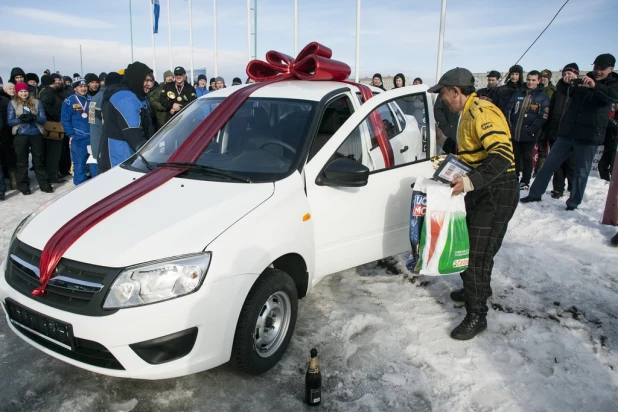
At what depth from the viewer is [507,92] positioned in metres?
7.95

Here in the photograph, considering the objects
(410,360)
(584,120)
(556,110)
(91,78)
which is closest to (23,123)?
(91,78)

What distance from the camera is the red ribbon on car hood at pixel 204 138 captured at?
2.45 meters

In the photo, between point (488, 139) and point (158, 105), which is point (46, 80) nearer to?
point (158, 105)

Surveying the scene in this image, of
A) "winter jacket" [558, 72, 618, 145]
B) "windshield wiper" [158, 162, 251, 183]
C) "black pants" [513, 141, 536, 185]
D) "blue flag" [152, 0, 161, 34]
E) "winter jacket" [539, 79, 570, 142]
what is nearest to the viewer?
"windshield wiper" [158, 162, 251, 183]

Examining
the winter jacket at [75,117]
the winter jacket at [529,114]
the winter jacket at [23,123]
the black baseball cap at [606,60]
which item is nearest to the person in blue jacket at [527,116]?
the winter jacket at [529,114]

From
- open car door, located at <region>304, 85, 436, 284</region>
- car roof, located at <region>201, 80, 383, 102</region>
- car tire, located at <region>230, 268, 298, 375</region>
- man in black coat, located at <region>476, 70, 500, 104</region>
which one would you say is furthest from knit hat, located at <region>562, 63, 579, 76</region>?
car tire, located at <region>230, 268, 298, 375</region>

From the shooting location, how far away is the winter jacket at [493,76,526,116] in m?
7.88

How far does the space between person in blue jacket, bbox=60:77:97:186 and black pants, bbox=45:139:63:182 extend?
0.77 m

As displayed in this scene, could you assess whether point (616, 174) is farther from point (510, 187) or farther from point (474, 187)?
point (474, 187)

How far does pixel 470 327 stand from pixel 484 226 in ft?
2.49

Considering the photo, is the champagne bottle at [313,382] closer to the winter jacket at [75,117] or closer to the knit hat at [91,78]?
the winter jacket at [75,117]

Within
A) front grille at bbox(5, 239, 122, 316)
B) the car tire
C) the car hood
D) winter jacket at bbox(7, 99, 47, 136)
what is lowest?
the car tire

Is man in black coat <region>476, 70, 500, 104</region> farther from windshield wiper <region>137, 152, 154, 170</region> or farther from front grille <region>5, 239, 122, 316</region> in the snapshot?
front grille <region>5, 239, 122, 316</region>

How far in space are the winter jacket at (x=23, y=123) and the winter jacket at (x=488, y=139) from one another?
732 cm
